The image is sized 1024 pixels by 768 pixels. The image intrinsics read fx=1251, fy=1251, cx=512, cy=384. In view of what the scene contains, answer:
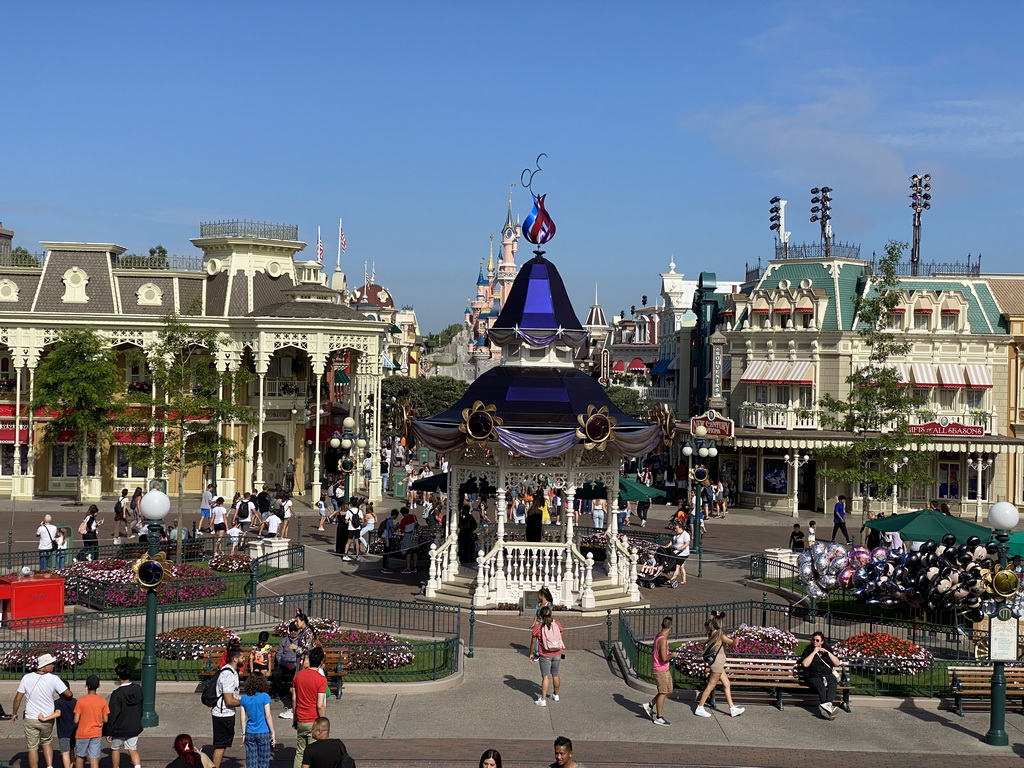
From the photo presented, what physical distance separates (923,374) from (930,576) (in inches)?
941

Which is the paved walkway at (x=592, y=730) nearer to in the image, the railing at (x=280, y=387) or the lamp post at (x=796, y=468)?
the lamp post at (x=796, y=468)

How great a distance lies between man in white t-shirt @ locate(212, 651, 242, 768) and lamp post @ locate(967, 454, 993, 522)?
35.9m

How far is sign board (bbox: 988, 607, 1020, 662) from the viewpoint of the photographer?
1661 centimetres

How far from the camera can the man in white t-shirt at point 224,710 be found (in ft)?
46.0

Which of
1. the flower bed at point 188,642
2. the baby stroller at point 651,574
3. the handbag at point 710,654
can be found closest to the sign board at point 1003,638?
the handbag at point 710,654

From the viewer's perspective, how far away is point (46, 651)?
18000 mm

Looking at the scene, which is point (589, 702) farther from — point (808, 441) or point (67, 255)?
point (67, 255)

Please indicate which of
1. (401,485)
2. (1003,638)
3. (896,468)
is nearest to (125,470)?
(401,485)

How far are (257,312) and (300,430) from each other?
5044mm

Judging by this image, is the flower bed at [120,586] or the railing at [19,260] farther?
the railing at [19,260]

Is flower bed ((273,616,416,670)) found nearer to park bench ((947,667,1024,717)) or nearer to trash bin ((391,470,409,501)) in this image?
park bench ((947,667,1024,717))

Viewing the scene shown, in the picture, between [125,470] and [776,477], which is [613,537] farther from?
[125,470]

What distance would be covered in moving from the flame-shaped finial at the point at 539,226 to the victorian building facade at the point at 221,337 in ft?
59.6

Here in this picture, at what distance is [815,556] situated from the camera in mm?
24188
